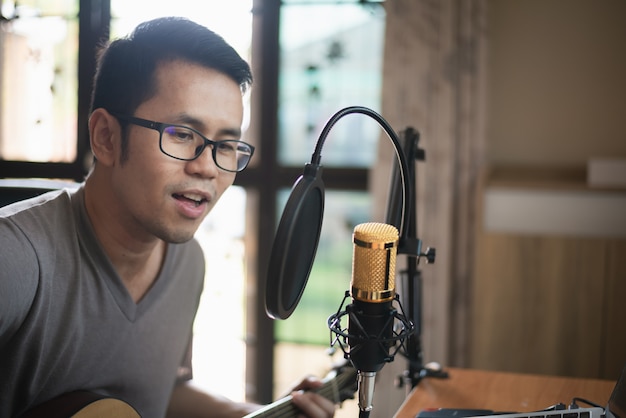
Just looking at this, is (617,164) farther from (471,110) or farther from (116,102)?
(116,102)

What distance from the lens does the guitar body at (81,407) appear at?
1.37 m

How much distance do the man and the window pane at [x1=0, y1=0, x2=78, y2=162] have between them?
2107mm

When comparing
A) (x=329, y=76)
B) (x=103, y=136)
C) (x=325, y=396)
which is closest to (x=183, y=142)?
(x=103, y=136)

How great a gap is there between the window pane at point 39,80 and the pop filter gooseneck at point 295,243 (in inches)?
111

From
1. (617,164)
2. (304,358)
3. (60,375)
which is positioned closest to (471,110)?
(617,164)

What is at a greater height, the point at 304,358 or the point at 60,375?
the point at 60,375

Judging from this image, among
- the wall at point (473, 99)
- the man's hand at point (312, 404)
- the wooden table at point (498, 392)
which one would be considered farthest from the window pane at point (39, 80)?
the wooden table at point (498, 392)

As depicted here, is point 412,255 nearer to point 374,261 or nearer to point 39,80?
point 374,261

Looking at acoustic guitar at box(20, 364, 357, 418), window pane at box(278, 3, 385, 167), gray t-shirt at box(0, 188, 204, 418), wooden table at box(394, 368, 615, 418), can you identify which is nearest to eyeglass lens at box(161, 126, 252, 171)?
gray t-shirt at box(0, 188, 204, 418)

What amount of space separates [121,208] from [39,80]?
230 centimetres

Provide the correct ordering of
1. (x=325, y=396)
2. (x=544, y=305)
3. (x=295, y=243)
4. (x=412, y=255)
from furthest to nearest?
(x=544, y=305)
(x=325, y=396)
(x=412, y=255)
(x=295, y=243)

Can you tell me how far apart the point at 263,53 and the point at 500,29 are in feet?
3.33

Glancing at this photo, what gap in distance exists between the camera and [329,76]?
329 cm

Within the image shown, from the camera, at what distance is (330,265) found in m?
3.40
